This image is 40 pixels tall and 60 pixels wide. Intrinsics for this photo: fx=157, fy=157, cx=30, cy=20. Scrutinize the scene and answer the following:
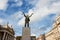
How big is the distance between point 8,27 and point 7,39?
5.81 metres

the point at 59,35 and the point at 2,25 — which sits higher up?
Answer: the point at 2,25

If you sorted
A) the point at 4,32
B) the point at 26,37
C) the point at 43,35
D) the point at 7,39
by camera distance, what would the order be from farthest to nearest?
1. the point at 43,35
2. the point at 7,39
3. the point at 4,32
4. the point at 26,37

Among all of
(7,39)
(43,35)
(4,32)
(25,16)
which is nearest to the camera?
(25,16)

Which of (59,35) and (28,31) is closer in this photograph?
(28,31)

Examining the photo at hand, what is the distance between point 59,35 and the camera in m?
70.6

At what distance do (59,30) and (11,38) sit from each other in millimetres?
25108

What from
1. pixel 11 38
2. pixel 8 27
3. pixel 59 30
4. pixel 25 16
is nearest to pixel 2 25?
pixel 8 27

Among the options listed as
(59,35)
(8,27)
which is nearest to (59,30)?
(59,35)

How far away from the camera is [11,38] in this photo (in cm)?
8000

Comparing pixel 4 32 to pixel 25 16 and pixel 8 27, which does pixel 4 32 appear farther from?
pixel 25 16

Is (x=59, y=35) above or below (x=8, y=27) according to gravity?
below

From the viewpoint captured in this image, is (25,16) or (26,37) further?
(25,16)

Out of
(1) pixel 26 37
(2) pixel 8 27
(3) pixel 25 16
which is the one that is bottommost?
(1) pixel 26 37

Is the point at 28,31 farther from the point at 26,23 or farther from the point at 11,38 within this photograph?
the point at 11,38
